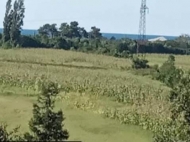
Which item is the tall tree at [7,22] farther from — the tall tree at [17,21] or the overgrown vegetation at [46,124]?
the overgrown vegetation at [46,124]

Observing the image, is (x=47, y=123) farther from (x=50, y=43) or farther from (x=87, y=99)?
(x=50, y=43)

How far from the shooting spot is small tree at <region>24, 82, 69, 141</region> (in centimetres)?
736

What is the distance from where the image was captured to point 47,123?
298 inches

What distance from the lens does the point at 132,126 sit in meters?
18.9

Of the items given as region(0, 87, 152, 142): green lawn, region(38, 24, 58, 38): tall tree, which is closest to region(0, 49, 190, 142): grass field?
region(0, 87, 152, 142): green lawn

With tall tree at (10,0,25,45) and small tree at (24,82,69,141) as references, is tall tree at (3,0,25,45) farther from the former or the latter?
small tree at (24,82,69,141)

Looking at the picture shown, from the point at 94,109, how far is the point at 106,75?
12100 millimetres

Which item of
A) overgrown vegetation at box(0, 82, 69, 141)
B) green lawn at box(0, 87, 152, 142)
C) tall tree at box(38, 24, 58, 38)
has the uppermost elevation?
tall tree at box(38, 24, 58, 38)

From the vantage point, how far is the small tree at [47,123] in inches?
290

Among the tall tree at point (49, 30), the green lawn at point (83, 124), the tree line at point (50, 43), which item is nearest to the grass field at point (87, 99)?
the green lawn at point (83, 124)

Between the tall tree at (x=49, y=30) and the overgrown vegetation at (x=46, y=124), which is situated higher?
the tall tree at (x=49, y=30)

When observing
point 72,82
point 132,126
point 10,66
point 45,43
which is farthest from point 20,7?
point 132,126

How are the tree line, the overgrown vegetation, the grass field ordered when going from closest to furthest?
the overgrown vegetation < the grass field < the tree line

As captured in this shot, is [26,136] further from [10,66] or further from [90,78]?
[10,66]
